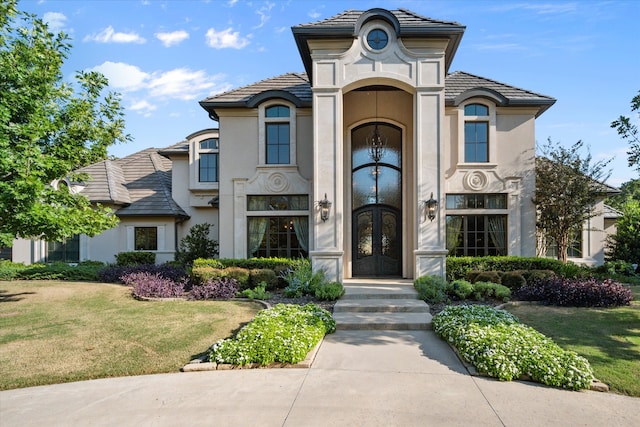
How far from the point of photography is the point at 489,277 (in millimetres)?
11422

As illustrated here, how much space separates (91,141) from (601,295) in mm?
13872

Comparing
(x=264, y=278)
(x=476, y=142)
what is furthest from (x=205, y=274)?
(x=476, y=142)

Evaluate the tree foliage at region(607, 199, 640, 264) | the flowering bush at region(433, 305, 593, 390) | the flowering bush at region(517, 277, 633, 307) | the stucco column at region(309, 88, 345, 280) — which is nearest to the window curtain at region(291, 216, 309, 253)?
the stucco column at region(309, 88, 345, 280)

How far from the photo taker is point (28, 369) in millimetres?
6148

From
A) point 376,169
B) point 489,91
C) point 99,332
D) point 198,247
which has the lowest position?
point 99,332

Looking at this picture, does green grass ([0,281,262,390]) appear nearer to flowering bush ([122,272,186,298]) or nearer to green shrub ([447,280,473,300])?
flowering bush ([122,272,186,298])

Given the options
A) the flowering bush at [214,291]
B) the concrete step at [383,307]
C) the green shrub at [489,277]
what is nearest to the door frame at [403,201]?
the green shrub at [489,277]

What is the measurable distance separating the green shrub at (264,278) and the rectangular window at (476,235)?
658cm

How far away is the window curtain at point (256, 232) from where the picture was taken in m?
14.7

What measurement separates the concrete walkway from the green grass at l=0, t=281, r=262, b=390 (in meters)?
0.55

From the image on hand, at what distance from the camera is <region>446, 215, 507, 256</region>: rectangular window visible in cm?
1428

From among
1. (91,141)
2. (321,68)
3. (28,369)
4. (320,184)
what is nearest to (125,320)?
→ (28,369)

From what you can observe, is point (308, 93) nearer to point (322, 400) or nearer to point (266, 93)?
point (266, 93)

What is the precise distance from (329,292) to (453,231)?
248 inches
